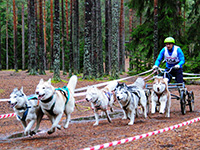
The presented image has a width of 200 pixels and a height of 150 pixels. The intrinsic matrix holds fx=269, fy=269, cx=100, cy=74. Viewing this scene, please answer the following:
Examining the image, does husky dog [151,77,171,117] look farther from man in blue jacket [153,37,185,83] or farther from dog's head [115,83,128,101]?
dog's head [115,83,128,101]

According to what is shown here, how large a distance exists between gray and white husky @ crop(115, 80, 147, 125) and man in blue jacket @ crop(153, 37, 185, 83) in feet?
3.98

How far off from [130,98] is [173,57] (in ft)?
8.80

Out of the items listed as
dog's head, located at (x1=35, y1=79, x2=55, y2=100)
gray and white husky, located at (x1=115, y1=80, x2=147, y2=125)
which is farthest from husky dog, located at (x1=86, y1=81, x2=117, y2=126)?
dog's head, located at (x1=35, y1=79, x2=55, y2=100)

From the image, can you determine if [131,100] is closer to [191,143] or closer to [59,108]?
[59,108]

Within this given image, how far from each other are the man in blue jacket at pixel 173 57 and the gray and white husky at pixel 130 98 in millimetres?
1212

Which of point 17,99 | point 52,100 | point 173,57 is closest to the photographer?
point 52,100

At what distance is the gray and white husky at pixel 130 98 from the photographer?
27.2ft

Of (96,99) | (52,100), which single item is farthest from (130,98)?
(52,100)

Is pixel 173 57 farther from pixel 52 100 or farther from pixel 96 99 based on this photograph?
pixel 52 100

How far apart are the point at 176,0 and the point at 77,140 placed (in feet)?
68.9

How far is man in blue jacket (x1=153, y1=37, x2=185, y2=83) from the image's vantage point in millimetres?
9750

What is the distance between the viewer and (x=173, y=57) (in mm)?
10047

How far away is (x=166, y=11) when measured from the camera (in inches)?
951

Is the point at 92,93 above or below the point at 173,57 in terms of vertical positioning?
below
